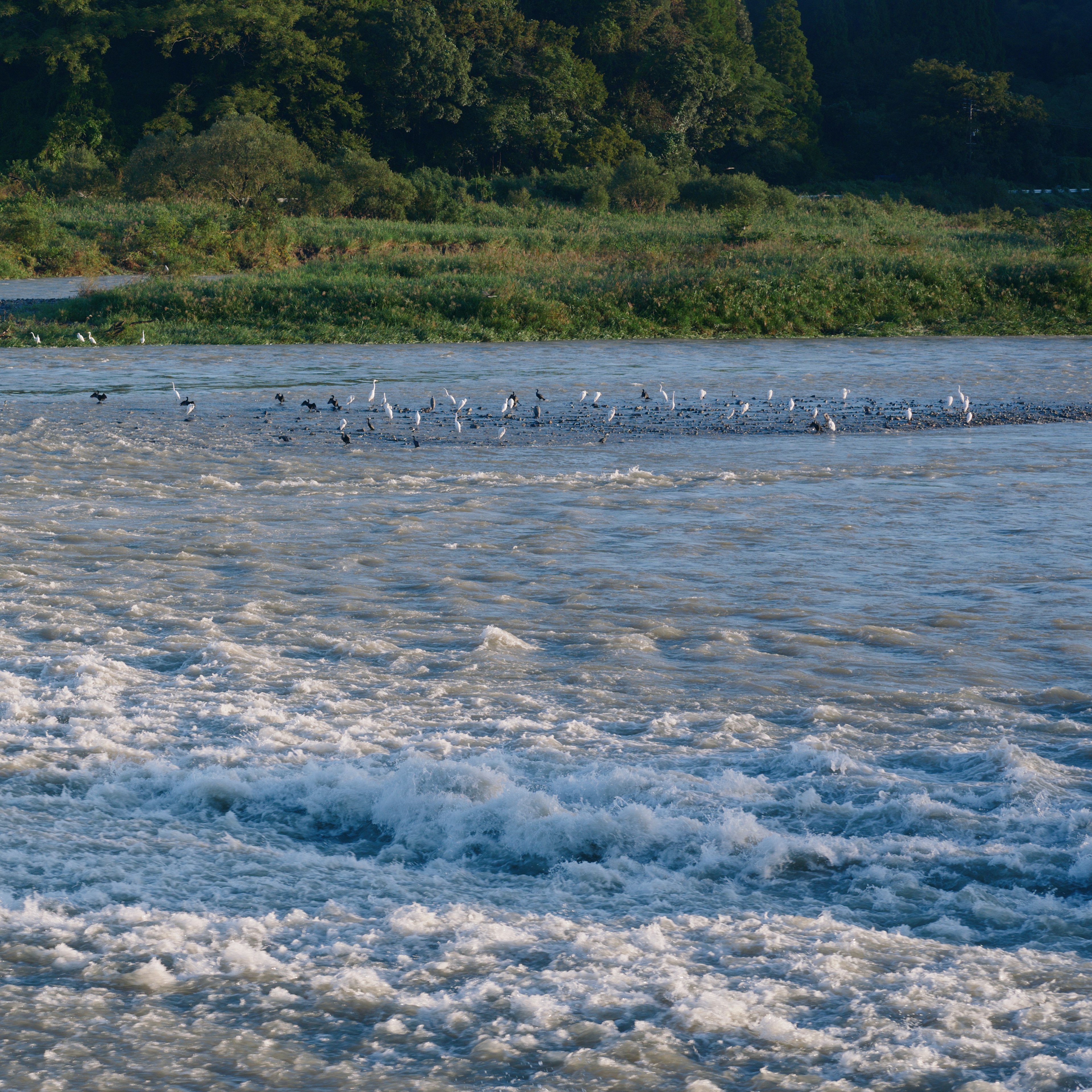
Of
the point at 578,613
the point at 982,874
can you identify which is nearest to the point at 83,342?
the point at 578,613

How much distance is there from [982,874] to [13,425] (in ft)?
46.1

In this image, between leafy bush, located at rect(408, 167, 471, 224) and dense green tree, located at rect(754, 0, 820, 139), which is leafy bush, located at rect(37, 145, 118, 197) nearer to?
leafy bush, located at rect(408, 167, 471, 224)

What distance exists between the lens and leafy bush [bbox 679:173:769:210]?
52.7 m

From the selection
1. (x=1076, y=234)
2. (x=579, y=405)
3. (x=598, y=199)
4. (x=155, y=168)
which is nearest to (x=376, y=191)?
(x=155, y=168)

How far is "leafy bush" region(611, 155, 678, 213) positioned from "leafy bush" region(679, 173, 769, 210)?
810 mm

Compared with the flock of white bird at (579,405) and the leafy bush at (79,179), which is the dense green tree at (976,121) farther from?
the flock of white bird at (579,405)

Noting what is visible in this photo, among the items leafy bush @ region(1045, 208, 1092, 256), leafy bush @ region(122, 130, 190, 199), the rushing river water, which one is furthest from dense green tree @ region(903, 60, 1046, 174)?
the rushing river water

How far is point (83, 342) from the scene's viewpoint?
25.2 meters

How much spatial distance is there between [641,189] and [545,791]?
167 feet

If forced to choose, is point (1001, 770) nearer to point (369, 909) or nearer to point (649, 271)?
point (369, 909)

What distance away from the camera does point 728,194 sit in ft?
174

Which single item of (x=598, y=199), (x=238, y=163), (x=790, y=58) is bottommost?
(x=598, y=199)

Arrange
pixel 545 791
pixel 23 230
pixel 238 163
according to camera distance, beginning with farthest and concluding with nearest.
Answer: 1. pixel 238 163
2. pixel 23 230
3. pixel 545 791

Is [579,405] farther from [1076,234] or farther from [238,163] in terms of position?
[238,163]
